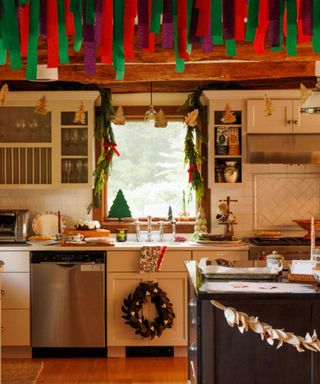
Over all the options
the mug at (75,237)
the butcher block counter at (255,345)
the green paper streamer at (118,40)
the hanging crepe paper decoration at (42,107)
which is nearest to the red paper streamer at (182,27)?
the green paper streamer at (118,40)

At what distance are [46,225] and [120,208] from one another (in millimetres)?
776

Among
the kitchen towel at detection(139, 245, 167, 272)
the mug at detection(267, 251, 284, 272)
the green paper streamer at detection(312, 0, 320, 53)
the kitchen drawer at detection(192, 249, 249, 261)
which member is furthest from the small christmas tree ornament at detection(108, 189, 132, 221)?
the green paper streamer at detection(312, 0, 320, 53)

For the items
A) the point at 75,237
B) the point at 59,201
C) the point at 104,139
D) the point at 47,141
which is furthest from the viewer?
the point at 59,201

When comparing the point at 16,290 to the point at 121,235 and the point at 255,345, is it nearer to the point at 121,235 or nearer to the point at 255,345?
the point at 121,235

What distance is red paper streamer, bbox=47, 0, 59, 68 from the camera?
2.72 metres

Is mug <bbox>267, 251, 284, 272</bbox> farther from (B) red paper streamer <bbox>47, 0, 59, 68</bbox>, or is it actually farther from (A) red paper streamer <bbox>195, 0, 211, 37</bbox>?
(B) red paper streamer <bbox>47, 0, 59, 68</bbox>

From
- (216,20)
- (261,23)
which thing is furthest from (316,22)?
(216,20)

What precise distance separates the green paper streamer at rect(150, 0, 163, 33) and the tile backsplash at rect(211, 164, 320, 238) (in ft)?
11.9

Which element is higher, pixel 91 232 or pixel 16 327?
pixel 91 232

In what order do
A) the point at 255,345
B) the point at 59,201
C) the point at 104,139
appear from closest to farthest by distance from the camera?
the point at 255,345 < the point at 104,139 < the point at 59,201

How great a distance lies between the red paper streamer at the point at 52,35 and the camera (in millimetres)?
2719

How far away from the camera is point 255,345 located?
315 centimetres

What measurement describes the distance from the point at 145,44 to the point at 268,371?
1752 mm

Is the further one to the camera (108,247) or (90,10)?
(108,247)
